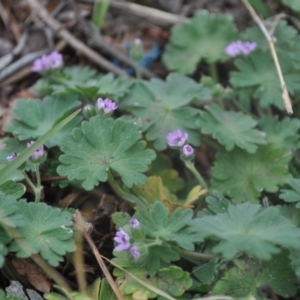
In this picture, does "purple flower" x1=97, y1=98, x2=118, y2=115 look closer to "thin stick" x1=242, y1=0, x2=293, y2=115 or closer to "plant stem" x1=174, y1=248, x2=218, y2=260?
"plant stem" x1=174, y1=248, x2=218, y2=260

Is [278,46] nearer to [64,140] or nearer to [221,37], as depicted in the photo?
[221,37]

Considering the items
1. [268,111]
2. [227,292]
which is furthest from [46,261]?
[268,111]

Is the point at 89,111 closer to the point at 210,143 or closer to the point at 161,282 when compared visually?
the point at 210,143

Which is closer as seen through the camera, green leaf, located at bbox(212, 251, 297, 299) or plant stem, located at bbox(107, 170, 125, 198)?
green leaf, located at bbox(212, 251, 297, 299)

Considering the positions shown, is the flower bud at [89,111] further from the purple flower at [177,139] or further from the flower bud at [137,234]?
the flower bud at [137,234]

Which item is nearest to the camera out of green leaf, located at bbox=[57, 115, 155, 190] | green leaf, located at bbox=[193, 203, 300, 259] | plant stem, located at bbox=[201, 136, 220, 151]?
green leaf, located at bbox=[193, 203, 300, 259]

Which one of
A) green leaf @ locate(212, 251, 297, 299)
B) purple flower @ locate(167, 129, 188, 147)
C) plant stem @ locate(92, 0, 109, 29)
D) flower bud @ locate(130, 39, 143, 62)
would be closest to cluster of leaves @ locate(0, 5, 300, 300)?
green leaf @ locate(212, 251, 297, 299)

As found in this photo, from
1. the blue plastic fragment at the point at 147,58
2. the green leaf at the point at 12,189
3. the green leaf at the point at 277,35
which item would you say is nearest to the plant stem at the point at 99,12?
the blue plastic fragment at the point at 147,58

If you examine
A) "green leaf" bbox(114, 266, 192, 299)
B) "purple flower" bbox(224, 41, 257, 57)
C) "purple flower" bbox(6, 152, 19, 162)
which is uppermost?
"purple flower" bbox(6, 152, 19, 162)

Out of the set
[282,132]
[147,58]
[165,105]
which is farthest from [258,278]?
[147,58]
